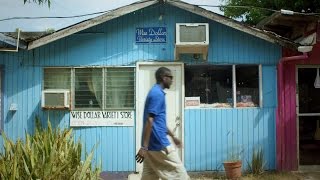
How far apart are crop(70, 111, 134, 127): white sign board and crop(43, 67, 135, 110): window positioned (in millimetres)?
131

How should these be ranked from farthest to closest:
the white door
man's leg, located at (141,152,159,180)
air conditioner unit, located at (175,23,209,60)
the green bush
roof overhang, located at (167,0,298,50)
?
1. the white door
2. roof overhang, located at (167,0,298,50)
3. air conditioner unit, located at (175,23,209,60)
4. man's leg, located at (141,152,159,180)
5. the green bush

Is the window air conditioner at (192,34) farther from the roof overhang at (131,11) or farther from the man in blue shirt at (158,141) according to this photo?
the man in blue shirt at (158,141)

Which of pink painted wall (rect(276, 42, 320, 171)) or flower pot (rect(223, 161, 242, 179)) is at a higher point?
pink painted wall (rect(276, 42, 320, 171))

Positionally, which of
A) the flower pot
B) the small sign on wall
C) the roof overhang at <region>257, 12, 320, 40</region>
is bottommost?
the flower pot

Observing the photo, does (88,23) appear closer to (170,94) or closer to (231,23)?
(170,94)

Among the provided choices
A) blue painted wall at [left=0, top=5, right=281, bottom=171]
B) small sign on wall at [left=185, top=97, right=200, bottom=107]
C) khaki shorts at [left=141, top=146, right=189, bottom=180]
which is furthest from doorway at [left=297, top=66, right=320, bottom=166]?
khaki shorts at [left=141, top=146, right=189, bottom=180]

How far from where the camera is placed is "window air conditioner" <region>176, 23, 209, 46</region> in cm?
904

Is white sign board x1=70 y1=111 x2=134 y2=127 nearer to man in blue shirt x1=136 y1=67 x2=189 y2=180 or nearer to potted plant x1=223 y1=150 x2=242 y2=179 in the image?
potted plant x1=223 y1=150 x2=242 y2=179

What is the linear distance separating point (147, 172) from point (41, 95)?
4.42m

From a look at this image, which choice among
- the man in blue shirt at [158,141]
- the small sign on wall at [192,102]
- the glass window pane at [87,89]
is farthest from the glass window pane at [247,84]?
the man in blue shirt at [158,141]

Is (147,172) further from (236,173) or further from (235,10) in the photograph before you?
(235,10)

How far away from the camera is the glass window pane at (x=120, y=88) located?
962 centimetres

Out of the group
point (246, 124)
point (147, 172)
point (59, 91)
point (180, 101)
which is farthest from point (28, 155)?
point (246, 124)

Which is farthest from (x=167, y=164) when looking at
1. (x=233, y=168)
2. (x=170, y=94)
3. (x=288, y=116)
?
(x=288, y=116)
